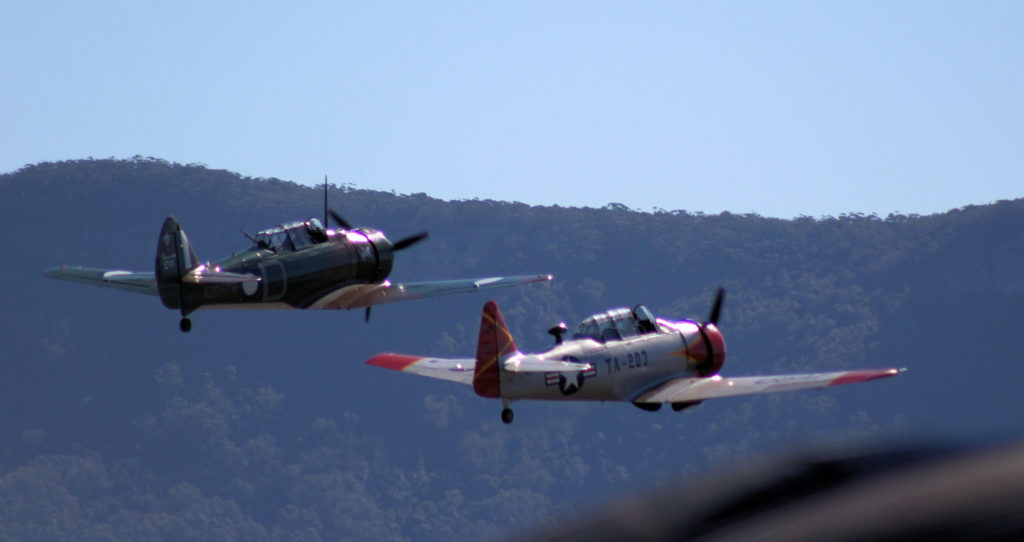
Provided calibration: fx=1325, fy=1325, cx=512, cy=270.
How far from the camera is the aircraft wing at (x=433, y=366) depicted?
124 feet

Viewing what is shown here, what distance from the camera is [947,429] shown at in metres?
3.74

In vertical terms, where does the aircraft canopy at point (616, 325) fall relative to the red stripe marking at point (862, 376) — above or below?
above

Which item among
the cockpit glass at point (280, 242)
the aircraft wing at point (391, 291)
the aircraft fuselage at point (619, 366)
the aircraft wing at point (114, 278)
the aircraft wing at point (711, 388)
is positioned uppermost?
the cockpit glass at point (280, 242)

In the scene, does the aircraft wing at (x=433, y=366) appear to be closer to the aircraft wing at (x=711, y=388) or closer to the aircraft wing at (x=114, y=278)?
the aircraft wing at (x=711, y=388)

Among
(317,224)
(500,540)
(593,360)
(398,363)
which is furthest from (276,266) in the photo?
(500,540)

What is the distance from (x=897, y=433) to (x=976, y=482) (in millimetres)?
288

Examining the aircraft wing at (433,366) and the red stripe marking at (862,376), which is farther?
the aircraft wing at (433,366)

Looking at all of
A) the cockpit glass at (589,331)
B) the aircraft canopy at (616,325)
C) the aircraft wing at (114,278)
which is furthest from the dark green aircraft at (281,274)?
the cockpit glass at (589,331)

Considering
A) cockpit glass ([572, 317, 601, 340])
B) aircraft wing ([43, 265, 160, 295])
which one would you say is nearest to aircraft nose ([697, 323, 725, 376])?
cockpit glass ([572, 317, 601, 340])

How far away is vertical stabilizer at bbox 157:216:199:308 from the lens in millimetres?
38375

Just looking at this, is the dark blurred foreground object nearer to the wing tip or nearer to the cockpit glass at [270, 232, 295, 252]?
the wing tip

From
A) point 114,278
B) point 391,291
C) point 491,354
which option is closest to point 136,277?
point 114,278

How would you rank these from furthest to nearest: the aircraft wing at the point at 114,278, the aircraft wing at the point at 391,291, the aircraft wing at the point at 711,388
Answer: the aircraft wing at the point at 391,291 < the aircraft wing at the point at 114,278 < the aircraft wing at the point at 711,388

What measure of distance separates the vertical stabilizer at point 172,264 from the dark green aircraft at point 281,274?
0.09 feet
